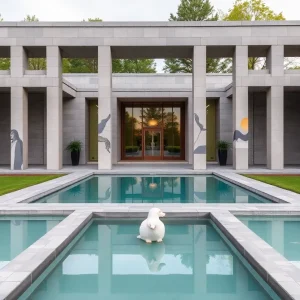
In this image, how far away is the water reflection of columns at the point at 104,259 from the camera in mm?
4301

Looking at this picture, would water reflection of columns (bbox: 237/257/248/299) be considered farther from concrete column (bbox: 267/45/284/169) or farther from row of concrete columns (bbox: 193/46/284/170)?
concrete column (bbox: 267/45/284/169)

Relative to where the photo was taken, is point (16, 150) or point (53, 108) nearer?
point (53, 108)

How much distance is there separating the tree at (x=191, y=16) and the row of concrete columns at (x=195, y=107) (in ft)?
72.9

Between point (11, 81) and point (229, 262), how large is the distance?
1832 cm

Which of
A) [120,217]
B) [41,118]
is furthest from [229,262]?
[41,118]

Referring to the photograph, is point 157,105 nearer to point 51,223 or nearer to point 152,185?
point 152,185

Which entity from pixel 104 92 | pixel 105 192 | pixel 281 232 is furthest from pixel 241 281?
pixel 104 92

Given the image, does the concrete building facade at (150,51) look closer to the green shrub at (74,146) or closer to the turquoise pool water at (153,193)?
the green shrub at (74,146)

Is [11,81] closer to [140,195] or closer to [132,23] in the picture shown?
[132,23]

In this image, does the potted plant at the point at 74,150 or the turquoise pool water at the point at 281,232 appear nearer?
the turquoise pool water at the point at 281,232

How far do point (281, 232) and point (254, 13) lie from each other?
34203 millimetres

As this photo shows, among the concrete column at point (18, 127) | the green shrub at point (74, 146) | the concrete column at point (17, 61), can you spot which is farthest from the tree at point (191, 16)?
the concrete column at point (18, 127)

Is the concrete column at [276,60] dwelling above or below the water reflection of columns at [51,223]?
above

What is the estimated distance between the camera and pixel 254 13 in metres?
35.6
